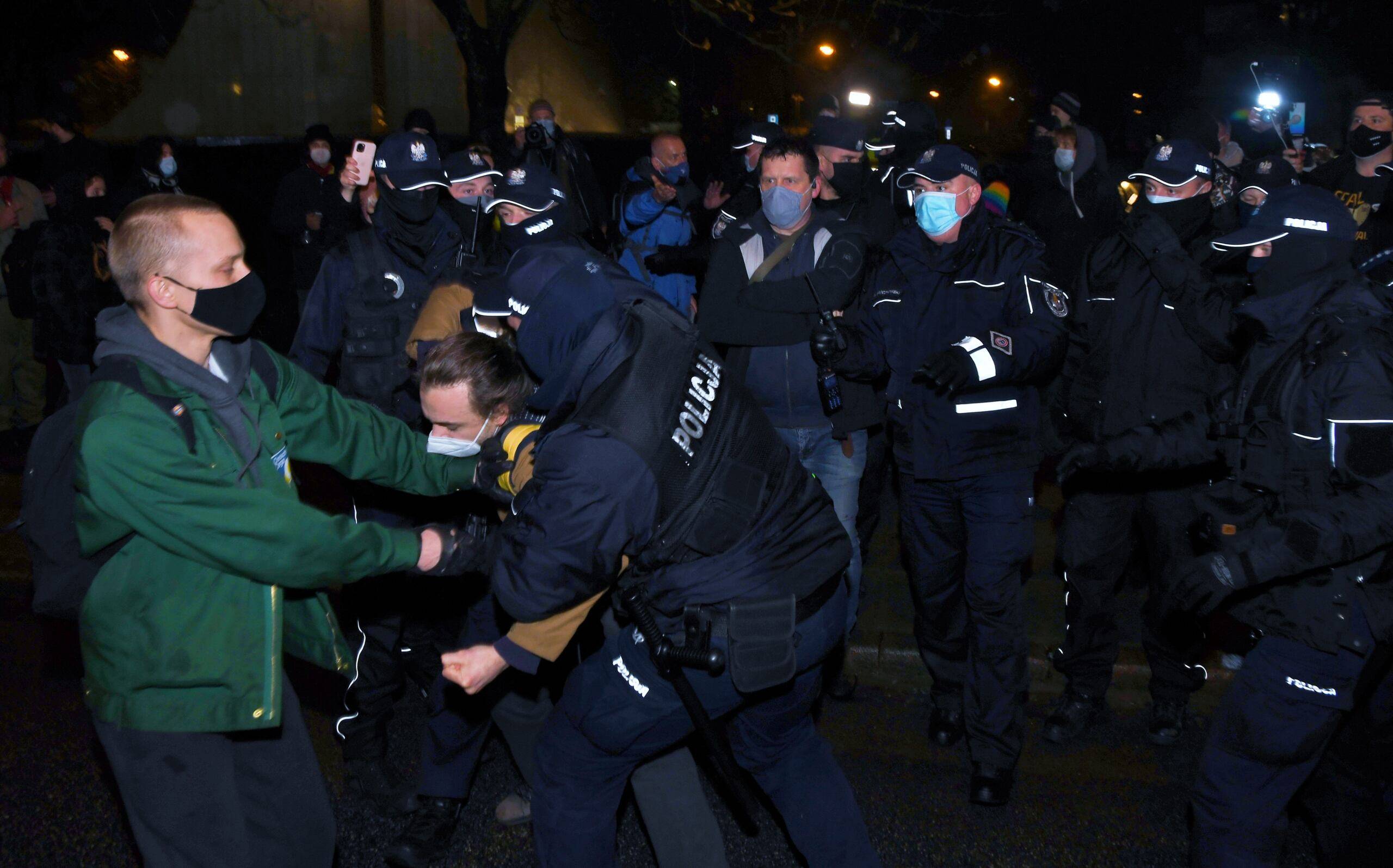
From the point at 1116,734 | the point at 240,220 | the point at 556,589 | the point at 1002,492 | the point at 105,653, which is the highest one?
the point at 556,589

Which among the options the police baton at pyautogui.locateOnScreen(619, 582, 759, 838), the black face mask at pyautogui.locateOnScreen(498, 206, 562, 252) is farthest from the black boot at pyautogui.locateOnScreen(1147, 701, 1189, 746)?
the black face mask at pyautogui.locateOnScreen(498, 206, 562, 252)

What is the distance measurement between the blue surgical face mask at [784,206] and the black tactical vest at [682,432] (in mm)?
2072

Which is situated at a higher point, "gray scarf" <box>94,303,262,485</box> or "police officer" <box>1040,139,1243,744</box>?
"gray scarf" <box>94,303,262,485</box>

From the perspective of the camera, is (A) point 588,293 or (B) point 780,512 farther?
(B) point 780,512

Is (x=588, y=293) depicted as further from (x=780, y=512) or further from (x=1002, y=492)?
(x=1002, y=492)

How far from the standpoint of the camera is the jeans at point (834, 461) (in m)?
4.87

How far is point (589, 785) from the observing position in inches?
120

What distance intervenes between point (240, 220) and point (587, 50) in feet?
20.9

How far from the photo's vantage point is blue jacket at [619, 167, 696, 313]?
7.67m

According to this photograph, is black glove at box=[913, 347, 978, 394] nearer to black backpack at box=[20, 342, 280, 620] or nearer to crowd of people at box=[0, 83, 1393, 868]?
crowd of people at box=[0, 83, 1393, 868]

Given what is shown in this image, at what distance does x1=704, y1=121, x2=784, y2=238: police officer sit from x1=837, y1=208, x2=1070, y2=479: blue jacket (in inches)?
72.5

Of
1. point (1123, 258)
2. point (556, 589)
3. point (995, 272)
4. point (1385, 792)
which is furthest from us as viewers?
point (1123, 258)

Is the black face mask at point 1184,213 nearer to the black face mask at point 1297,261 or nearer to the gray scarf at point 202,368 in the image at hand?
the black face mask at point 1297,261

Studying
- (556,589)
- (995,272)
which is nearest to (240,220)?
(995,272)
